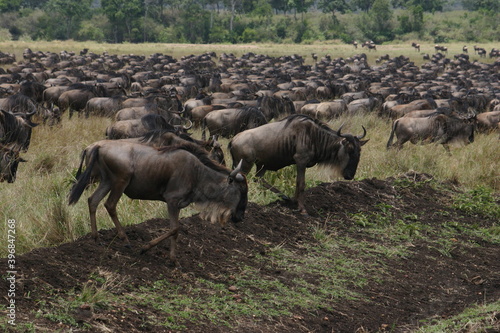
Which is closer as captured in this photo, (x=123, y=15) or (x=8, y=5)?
(x=123, y=15)

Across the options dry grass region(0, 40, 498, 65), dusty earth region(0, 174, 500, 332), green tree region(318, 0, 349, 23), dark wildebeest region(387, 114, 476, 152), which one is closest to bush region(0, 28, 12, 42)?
dry grass region(0, 40, 498, 65)

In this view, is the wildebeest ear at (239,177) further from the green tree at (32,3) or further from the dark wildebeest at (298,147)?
the green tree at (32,3)

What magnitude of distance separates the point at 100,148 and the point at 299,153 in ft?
11.2

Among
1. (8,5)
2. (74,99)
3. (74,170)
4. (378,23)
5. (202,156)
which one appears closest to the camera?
(202,156)

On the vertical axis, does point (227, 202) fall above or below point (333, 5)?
above

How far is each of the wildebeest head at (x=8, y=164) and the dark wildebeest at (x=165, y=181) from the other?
289 centimetres

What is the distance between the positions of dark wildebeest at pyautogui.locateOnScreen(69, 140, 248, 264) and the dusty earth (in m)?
0.34

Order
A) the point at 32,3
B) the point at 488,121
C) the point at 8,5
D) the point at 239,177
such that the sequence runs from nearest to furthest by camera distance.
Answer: the point at 239,177
the point at 488,121
the point at 8,5
the point at 32,3

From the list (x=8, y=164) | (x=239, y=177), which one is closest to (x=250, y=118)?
(x=8, y=164)

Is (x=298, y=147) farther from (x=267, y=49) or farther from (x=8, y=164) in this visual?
(x=267, y=49)

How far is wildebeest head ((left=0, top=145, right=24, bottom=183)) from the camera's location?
8.59 meters

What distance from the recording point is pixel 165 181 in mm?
6086

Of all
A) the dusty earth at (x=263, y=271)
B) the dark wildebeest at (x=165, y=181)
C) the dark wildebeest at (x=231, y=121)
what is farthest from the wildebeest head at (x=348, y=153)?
the dark wildebeest at (x=231, y=121)

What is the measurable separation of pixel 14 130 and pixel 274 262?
20.0ft
